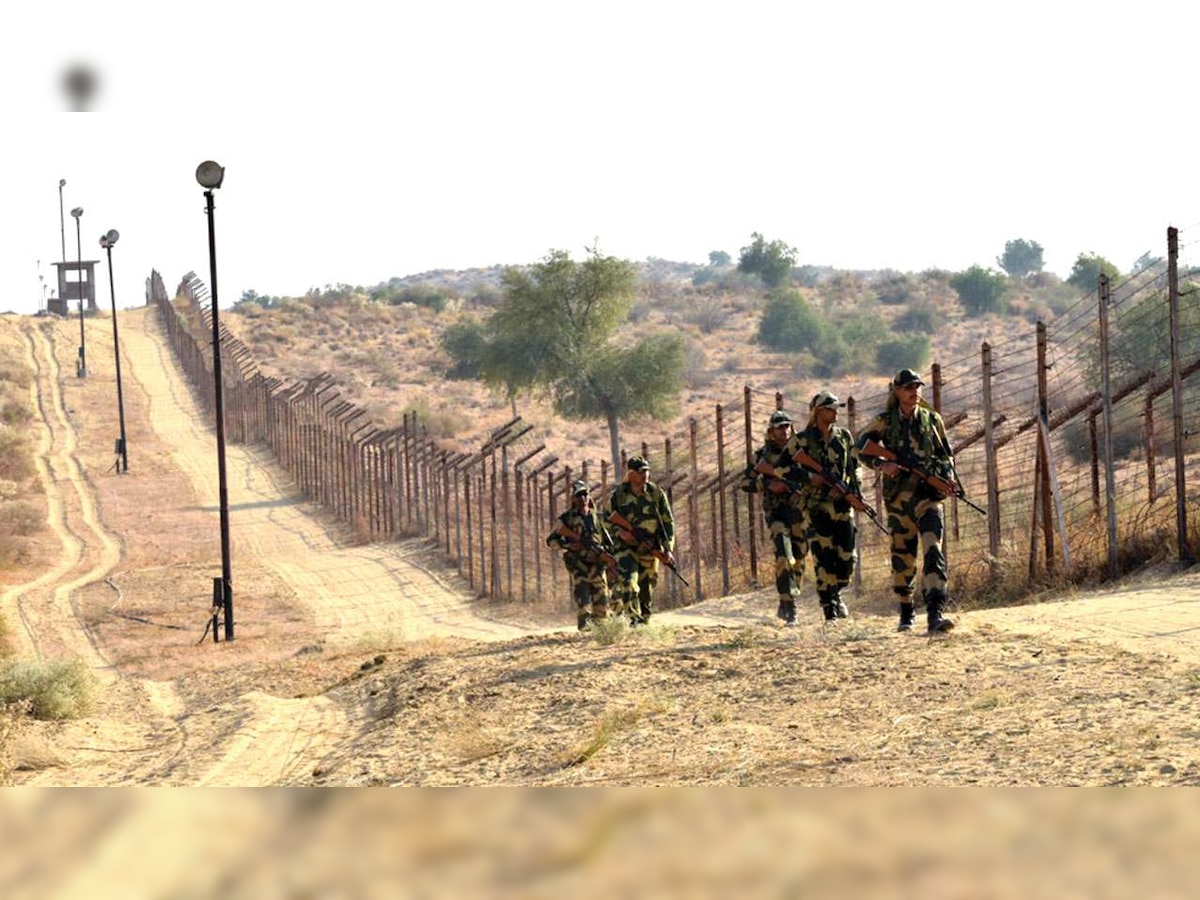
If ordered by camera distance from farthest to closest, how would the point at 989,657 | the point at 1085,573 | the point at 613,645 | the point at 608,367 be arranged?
the point at 608,367 < the point at 1085,573 < the point at 613,645 < the point at 989,657

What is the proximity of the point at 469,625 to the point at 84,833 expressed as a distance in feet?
76.1

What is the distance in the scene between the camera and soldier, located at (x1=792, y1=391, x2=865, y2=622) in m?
12.3

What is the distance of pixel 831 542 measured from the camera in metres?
12.7

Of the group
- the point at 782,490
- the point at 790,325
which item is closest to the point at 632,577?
the point at 782,490

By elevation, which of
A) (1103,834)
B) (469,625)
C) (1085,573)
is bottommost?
(469,625)

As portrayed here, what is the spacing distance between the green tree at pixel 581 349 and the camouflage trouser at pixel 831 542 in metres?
39.2

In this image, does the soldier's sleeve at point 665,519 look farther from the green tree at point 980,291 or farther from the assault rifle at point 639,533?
the green tree at point 980,291

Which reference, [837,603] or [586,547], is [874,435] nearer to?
[837,603]

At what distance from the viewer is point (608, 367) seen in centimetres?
5531

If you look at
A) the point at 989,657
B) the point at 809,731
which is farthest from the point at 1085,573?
the point at 809,731

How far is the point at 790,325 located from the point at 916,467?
69752mm

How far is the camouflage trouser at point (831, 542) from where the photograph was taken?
41.0 ft

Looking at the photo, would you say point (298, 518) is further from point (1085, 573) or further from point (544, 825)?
point (544, 825)

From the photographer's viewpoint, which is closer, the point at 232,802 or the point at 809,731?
the point at 232,802
